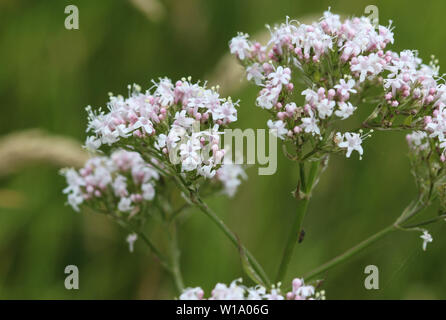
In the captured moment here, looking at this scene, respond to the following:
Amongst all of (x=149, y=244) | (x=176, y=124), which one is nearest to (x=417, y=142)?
(x=176, y=124)

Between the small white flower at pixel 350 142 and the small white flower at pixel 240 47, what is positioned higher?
the small white flower at pixel 240 47

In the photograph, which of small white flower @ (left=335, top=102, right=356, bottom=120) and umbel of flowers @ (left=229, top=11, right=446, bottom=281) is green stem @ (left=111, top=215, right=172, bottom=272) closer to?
umbel of flowers @ (left=229, top=11, right=446, bottom=281)

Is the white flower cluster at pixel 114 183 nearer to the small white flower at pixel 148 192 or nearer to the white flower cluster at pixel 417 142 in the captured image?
the small white flower at pixel 148 192

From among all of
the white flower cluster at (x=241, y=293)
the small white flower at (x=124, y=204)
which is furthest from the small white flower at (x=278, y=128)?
the small white flower at (x=124, y=204)

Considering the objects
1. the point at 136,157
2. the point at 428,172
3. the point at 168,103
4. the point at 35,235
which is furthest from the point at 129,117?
the point at 35,235

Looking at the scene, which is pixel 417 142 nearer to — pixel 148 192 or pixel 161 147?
pixel 161 147

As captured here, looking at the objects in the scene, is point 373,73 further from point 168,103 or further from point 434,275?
point 434,275
